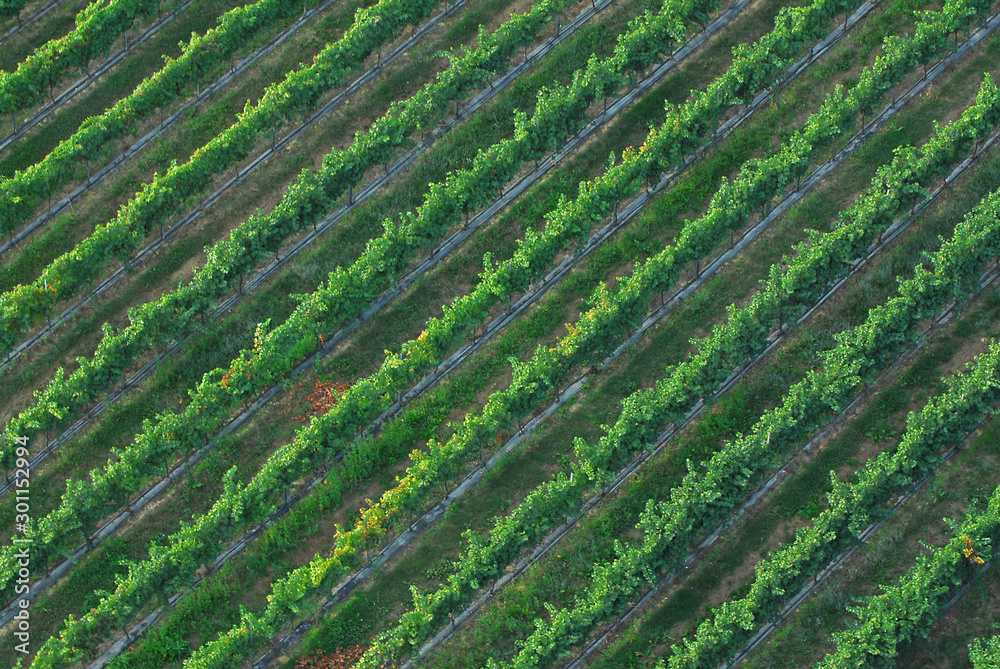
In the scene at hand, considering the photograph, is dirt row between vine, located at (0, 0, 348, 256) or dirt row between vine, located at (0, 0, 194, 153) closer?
dirt row between vine, located at (0, 0, 348, 256)

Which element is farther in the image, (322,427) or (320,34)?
(320,34)

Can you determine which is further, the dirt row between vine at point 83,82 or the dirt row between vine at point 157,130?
the dirt row between vine at point 83,82

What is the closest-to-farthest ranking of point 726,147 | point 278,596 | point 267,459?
point 278,596 → point 267,459 → point 726,147

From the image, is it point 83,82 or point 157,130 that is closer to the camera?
point 157,130

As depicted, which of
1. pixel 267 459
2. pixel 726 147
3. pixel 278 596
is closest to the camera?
pixel 278 596

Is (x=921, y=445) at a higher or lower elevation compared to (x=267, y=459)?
lower

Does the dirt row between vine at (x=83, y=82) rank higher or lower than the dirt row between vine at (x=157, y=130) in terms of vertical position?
higher

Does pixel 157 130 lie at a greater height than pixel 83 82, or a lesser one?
lesser

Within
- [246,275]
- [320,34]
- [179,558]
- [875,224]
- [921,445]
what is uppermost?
[320,34]

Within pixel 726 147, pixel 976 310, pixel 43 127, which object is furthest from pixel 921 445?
pixel 43 127

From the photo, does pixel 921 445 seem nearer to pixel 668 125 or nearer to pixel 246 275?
pixel 668 125

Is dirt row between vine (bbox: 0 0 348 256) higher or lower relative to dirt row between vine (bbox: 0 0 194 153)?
lower
